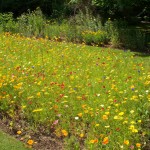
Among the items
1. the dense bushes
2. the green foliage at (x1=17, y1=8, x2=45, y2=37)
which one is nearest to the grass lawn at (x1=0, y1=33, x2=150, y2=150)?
the dense bushes

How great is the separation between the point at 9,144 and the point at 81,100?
1246 mm

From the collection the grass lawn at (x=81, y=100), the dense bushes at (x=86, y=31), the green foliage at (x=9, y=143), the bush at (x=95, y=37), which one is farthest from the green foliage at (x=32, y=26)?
the green foliage at (x=9, y=143)

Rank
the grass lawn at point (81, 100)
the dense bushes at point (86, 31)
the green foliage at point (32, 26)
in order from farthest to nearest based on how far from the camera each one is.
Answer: the green foliage at point (32, 26), the dense bushes at point (86, 31), the grass lawn at point (81, 100)

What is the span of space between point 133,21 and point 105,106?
13243 millimetres

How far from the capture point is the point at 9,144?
394 centimetres

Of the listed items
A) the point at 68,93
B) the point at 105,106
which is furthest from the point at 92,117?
the point at 68,93

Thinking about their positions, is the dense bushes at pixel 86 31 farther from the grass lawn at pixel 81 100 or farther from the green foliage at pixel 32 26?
the grass lawn at pixel 81 100

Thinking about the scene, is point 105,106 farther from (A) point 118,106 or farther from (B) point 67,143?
(B) point 67,143

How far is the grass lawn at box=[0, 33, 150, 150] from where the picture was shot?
3742mm

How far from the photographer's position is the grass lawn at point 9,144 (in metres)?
3.86

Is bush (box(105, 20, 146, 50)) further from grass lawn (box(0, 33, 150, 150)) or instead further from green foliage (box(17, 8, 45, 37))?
grass lawn (box(0, 33, 150, 150))

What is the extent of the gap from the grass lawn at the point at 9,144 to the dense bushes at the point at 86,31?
738 centimetres

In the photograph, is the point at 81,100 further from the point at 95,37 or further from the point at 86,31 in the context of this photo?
the point at 86,31

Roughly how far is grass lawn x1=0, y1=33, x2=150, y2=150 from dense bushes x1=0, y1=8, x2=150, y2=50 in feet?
12.8
